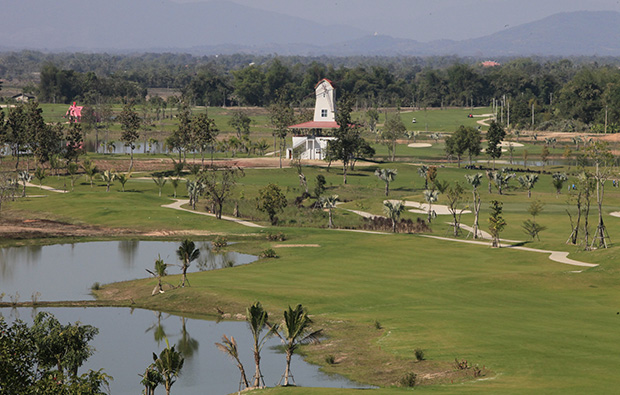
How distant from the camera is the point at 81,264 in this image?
76.4 m

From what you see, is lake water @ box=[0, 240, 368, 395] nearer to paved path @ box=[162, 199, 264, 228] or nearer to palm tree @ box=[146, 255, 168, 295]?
palm tree @ box=[146, 255, 168, 295]

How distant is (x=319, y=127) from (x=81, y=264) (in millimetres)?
99901

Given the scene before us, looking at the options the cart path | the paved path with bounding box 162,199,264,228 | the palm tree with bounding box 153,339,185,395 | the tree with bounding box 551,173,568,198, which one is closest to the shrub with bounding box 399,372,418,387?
the palm tree with bounding box 153,339,185,395

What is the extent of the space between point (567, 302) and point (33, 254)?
50429 millimetres

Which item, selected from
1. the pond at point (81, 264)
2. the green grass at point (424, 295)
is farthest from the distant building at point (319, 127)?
the pond at point (81, 264)

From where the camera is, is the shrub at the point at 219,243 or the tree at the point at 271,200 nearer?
the shrub at the point at 219,243

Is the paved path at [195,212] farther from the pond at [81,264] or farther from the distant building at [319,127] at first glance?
the distant building at [319,127]

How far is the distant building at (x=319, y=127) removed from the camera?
171 meters

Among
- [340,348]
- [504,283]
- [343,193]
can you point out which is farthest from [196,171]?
[340,348]

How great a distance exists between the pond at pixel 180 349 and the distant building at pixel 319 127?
365 feet

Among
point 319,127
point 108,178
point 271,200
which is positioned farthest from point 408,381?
point 319,127

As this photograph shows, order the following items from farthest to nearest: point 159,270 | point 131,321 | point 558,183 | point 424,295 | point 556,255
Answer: point 558,183 → point 556,255 → point 159,270 → point 424,295 → point 131,321

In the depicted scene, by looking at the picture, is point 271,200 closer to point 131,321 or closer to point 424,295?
point 424,295

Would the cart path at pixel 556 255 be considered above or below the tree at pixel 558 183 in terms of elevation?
below
